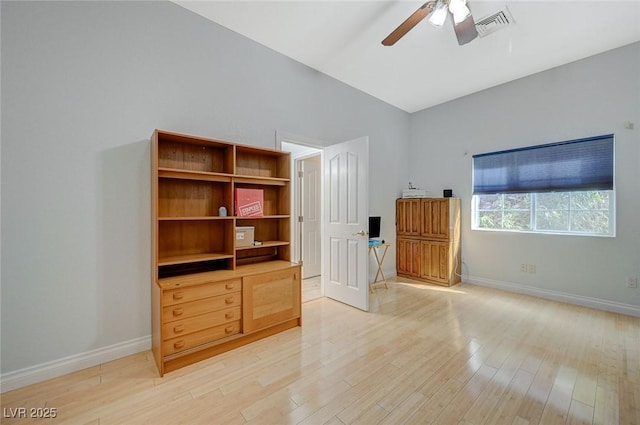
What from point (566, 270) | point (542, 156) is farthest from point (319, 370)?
point (542, 156)

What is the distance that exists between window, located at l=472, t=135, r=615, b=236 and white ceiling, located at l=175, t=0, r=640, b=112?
3.86ft

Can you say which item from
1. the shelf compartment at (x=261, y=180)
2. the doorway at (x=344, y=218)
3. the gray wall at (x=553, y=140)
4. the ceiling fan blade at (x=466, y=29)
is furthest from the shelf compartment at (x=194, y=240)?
the gray wall at (x=553, y=140)

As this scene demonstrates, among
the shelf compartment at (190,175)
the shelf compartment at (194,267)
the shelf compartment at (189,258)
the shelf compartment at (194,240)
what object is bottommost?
the shelf compartment at (194,267)

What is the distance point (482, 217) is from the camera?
4258mm

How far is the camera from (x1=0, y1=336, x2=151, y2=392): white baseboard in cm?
175

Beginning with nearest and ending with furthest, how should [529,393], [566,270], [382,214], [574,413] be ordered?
[574,413]
[529,393]
[566,270]
[382,214]

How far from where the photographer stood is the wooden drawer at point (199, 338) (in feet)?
6.41

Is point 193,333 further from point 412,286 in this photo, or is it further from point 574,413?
point 412,286

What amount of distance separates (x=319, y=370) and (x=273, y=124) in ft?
8.51

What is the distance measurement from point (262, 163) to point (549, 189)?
154 inches

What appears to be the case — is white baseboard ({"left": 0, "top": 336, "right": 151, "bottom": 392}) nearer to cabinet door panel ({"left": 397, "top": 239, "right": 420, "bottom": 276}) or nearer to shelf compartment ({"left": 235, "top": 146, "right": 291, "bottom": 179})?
shelf compartment ({"left": 235, "top": 146, "right": 291, "bottom": 179})

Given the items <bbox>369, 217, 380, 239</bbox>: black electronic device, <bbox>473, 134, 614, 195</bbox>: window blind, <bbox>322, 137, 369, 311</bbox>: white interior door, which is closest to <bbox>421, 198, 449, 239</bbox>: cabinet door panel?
<bbox>473, 134, 614, 195</bbox>: window blind

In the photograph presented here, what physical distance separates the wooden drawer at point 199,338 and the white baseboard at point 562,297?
388 cm

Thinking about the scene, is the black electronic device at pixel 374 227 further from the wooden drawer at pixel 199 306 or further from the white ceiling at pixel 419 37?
the wooden drawer at pixel 199 306
